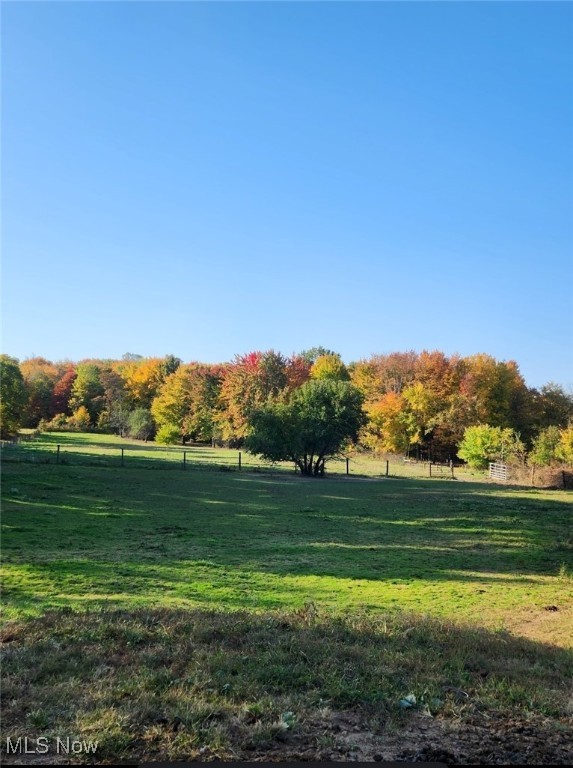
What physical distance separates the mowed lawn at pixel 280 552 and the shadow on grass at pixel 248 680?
1541 mm

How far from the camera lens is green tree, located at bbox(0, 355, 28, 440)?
37.1 m

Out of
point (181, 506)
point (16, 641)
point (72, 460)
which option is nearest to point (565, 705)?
point (16, 641)

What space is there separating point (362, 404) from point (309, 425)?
28.1ft

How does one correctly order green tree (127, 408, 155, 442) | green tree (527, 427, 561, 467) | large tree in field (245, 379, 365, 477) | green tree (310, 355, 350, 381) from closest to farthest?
large tree in field (245, 379, 365, 477), green tree (527, 427, 561, 467), green tree (310, 355, 350, 381), green tree (127, 408, 155, 442)

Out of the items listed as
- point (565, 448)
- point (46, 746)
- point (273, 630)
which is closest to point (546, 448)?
point (565, 448)

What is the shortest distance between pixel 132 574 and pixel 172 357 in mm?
65101

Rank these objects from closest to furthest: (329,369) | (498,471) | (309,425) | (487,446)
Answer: (309,425), (498,471), (487,446), (329,369)

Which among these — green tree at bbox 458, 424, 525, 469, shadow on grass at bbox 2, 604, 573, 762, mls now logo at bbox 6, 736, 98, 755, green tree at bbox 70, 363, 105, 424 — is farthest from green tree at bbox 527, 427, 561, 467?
green tree at bbox 70, 363, 105, 424

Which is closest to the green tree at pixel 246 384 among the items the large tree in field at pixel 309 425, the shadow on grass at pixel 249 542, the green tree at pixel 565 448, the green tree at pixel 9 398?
the large tree in field at pixel 309 425

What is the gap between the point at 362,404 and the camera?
127ft

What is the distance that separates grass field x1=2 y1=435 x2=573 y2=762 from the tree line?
2139 centimetres

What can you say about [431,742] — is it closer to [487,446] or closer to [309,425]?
[309,425]

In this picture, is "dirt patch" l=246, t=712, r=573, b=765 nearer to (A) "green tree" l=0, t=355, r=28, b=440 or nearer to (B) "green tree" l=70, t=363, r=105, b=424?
(A) "green tree" l=0, t=355, r=28, b=440

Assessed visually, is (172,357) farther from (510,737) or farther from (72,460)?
(510,737)
